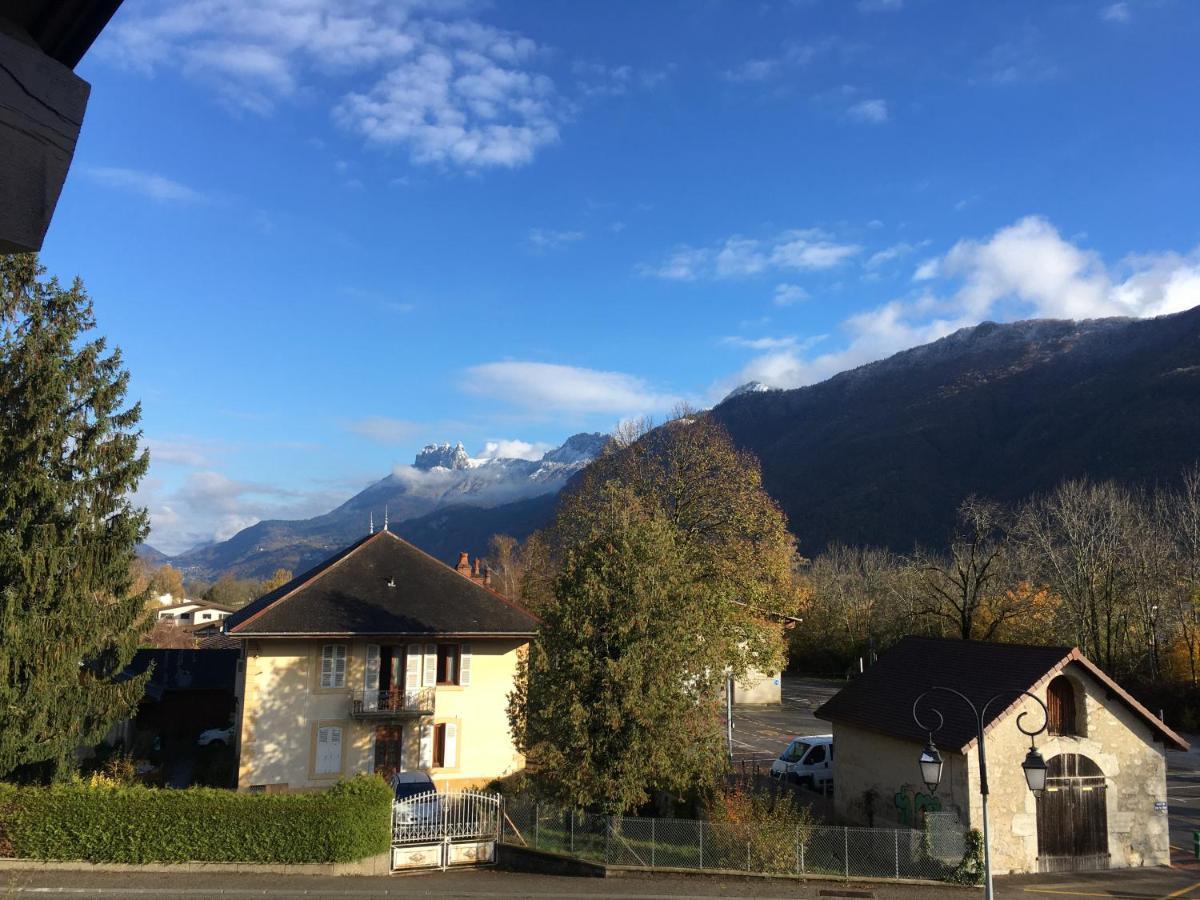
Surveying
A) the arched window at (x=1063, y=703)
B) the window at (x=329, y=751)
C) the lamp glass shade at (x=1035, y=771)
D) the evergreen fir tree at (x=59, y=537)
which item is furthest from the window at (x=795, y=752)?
the evergreen fir tree at (x=59, y=537)

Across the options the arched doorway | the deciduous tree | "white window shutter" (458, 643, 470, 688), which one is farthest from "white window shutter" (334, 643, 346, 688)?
the arched doorway

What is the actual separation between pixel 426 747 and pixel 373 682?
10.6 ft

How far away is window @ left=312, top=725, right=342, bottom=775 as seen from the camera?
30.1 meters

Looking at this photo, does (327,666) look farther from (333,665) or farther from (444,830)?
(444,830)

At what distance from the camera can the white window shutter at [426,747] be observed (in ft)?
102

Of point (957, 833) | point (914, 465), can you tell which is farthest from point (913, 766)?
point (914, 465)

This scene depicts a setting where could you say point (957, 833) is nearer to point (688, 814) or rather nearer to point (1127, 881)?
point (1127, 881)

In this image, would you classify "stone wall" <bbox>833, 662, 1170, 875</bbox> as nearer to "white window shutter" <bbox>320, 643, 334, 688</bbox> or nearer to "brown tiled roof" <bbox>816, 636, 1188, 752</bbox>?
"brown tiled roof" <bbox>816, 636, 1188, 752</bbox>

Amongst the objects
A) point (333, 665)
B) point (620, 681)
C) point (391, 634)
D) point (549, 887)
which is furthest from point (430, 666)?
point (620, 681)

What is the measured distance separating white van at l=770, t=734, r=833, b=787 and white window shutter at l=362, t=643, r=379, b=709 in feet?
54.9

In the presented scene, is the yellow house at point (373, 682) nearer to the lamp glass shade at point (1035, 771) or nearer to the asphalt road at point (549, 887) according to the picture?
the asphalt road at point (549, 887)

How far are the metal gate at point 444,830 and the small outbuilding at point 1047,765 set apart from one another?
12324 millimetres

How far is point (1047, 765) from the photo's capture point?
24094 mm

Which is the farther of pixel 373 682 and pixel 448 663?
pixel 448 663
